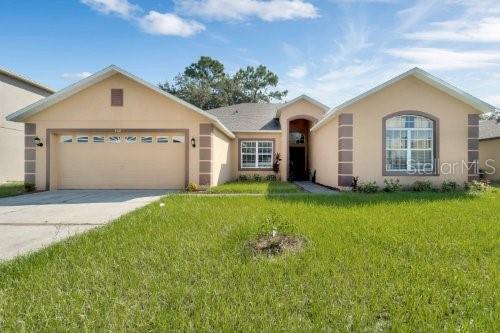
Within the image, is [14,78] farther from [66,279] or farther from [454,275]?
[454,275]

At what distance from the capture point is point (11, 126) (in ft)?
67.2

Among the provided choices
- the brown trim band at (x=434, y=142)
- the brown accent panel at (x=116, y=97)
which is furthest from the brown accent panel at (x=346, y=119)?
the brown accent panel at (x=116, y=97)

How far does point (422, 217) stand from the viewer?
7129mm

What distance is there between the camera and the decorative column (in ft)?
42.1

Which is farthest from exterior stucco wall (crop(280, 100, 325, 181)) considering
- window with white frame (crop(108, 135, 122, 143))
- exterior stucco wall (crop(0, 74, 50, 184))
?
exterior stucco wall (crop(0, 74, 50, 184))

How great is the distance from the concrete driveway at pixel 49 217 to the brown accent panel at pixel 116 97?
4.54 metres

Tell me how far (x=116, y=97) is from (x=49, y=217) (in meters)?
7.65

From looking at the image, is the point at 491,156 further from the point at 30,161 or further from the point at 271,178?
the point at 30,161

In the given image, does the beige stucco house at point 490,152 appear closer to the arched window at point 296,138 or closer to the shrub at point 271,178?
the arched window at point 296,138

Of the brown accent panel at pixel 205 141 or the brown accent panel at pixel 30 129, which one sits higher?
the brown accent panel at pixel 30 129

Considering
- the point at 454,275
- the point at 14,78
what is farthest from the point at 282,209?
the point at 14,78

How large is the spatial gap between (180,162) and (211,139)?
1816mm

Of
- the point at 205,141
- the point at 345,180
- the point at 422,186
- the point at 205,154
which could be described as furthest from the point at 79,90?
the point at 422,186

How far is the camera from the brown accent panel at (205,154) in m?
13.9
